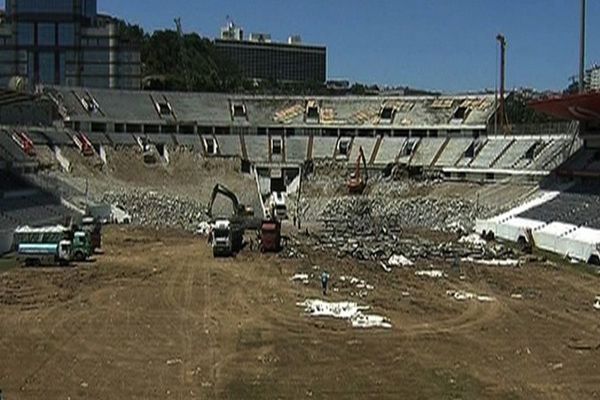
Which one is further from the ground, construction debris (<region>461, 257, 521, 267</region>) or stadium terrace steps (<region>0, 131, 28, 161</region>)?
stadium terrace steps (<region>0, 131, 28, 161</region>)

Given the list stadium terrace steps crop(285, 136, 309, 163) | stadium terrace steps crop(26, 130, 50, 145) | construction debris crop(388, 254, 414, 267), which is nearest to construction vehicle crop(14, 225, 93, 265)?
construction debris crop(388, 254, 414, 267)

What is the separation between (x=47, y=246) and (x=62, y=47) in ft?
211

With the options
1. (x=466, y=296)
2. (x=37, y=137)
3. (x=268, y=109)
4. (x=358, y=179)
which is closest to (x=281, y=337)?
(x=466, y=296)

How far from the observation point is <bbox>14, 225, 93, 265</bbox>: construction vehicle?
48.6 metres

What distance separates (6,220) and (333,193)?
118 feet

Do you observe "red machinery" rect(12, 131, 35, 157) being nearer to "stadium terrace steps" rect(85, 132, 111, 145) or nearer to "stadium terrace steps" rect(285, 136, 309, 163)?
"stadium terrace steps" rect(85, 132, 111, 145)

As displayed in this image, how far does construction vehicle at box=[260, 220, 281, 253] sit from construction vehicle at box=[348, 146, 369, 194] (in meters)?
29.4

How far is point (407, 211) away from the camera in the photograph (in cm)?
7669

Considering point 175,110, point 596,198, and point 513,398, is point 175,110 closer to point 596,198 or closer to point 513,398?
point 596,198

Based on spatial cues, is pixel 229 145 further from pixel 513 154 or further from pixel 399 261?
pixel 399 261

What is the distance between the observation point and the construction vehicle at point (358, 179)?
Answer: 3346 inches

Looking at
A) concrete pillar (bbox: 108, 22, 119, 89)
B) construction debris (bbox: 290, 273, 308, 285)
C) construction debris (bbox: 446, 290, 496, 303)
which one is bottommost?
construction debris (bbox: 446, 290, 496, 303)

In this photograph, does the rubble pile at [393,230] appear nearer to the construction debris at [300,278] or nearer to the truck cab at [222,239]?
the truck cab at [222,239]

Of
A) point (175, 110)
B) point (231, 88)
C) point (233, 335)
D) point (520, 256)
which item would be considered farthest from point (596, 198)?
point (231, 88)
